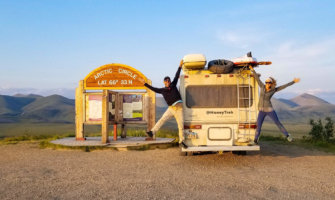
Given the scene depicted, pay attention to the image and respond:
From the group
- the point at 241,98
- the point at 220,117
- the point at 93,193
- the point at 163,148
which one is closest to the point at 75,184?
the point at 93,193

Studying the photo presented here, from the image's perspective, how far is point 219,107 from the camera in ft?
28.7

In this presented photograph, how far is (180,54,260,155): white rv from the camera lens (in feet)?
28.2

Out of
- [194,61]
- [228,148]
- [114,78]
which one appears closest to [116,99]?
[114,78]

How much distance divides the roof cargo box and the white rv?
0.22ft

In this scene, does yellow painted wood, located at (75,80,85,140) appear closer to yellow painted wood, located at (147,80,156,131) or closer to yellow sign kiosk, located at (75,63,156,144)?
yellow sign kiosk, located at (75,63,156,144)

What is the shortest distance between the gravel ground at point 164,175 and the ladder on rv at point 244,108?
84 centimetres

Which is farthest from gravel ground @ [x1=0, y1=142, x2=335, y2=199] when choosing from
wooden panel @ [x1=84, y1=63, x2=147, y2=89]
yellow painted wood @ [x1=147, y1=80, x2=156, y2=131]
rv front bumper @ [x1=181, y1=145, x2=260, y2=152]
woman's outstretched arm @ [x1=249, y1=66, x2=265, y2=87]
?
wooden panel @ [x1=84, y1=63, x2=147, y2=89]

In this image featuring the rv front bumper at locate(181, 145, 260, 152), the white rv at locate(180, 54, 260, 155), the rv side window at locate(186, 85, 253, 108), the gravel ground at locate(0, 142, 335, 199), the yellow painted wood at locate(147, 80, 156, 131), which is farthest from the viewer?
the yellow painted wood at locate(147, 80, 156, 131)

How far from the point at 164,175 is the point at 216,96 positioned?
3010 mm

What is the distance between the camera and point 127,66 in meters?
13.5

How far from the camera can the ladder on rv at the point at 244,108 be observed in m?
8.62

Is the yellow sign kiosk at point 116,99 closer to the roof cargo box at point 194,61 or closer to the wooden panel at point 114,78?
the wooden panel at point 114,78

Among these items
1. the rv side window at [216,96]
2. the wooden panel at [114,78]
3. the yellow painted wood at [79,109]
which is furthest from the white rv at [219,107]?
the yellow painted wood at [79,109]

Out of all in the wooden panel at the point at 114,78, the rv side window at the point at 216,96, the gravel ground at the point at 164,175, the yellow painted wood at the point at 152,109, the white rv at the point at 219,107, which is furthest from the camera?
the wooden panel at the point at 114,78
